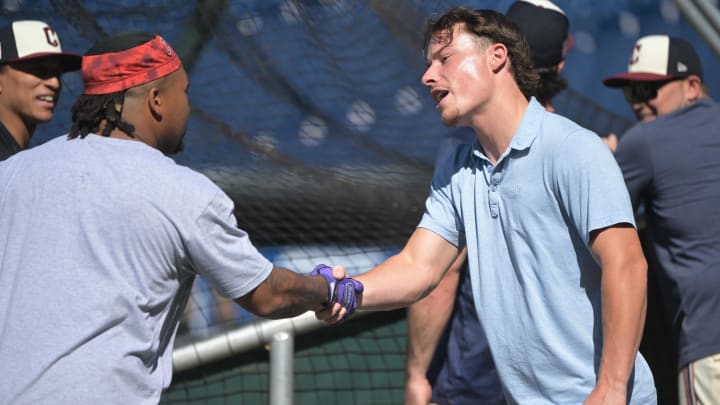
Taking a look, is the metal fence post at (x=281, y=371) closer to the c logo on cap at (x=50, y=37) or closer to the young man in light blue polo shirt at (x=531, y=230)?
the young man in light blue polo shirt at (x=531, y=230)

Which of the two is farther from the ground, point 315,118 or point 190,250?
point 190,250

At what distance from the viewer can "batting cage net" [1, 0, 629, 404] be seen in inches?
177

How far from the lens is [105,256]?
242cm

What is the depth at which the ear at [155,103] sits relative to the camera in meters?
2.66

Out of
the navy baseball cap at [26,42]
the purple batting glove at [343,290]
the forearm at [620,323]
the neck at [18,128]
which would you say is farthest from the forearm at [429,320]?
the navy baseball cap at [26,42]

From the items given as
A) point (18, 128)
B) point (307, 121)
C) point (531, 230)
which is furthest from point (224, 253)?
point (307, 121)

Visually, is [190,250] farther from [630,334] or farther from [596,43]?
[596,43]

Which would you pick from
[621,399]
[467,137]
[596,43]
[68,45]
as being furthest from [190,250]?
[596,43]

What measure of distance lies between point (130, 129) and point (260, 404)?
166 centimetres

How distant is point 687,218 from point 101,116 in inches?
80.7

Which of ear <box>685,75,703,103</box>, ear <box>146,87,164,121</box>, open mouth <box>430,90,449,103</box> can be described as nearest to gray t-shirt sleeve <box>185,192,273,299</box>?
ear <box>146,87,164,121</box>

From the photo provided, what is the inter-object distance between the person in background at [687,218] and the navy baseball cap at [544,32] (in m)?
0.37

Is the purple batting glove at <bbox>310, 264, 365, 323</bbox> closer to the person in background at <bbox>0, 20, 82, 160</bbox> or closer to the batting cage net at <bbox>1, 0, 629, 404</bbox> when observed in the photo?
the batting cage net at <bbox>1, 0, 629, 404</bbox>

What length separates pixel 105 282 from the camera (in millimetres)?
2410
